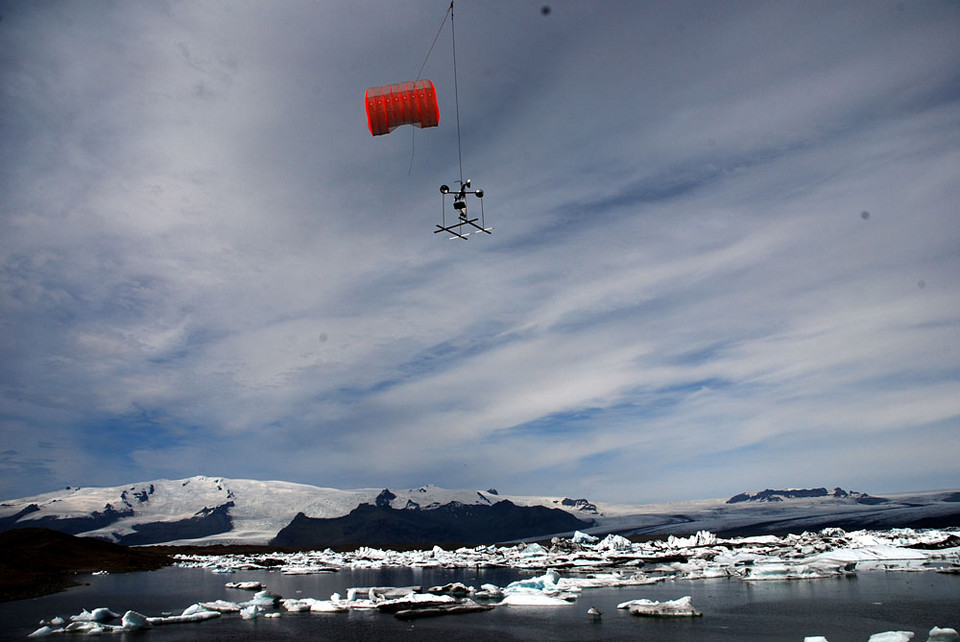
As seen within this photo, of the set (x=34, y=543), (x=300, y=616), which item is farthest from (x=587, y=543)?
(x=34, y=543)

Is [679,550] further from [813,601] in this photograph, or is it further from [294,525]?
[294,525]

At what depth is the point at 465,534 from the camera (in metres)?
198

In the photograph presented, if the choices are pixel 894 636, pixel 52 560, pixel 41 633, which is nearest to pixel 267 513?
pixel 52 560


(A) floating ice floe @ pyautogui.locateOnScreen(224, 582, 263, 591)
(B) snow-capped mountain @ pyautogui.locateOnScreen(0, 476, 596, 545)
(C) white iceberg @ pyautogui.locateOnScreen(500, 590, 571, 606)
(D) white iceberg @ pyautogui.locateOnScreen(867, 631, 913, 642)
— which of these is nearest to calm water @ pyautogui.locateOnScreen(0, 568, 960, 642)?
(C) white iceberg @ pyautogui.locateOnScreen(500, 590, 571, 606)

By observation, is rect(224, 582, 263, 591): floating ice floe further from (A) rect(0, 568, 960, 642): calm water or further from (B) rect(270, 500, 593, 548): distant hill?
(B) rect(270, 500, 593, 548): distant hill

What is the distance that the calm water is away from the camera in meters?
17.3

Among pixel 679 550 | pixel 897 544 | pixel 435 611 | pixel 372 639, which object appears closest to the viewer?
pixel 372 639

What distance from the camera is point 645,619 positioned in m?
19.6

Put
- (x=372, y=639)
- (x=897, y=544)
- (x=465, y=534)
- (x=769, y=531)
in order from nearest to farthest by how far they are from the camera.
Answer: (x=372, y=639) → (x=897, y=544) → (x=769, y=531) → (x=465, y=534)

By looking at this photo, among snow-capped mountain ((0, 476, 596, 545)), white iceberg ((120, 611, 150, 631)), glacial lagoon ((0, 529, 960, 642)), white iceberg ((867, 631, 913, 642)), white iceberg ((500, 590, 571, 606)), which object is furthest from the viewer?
snow-capped mountain ((0, 476, 596, 545))

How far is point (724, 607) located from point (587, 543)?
4089 centimetres

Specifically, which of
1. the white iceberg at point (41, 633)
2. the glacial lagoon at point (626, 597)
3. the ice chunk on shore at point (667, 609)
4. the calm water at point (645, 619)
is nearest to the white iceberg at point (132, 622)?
the glacial lagoon at point (626, 597)

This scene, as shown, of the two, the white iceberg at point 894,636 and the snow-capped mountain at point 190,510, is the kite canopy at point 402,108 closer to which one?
the white iceberg at point 894,636

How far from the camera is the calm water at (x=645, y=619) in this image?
56.8ft
